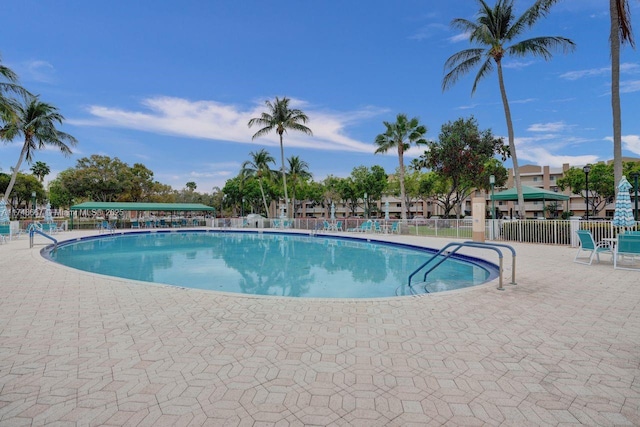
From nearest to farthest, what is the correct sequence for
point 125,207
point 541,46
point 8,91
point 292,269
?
1. point 292,269
2. point 541,46
3. point 8,91
4. point 125,207

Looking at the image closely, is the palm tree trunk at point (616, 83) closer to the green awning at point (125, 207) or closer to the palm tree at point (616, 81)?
the palm tree at point (616, 81)

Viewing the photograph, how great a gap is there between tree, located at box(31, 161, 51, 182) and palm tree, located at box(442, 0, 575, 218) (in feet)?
226

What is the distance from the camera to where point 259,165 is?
36156 mm

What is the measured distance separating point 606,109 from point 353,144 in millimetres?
25827

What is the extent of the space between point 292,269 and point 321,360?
300 inches

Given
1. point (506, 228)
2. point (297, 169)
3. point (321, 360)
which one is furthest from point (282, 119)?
point (321, 360)

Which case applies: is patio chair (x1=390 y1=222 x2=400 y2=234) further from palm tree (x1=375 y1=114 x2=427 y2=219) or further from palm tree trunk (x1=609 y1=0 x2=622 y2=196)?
palm tree trunk (x1=609 y1=0 x2=622 y2=196)

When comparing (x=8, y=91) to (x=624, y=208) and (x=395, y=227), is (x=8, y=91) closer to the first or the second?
(x=395, y=227)

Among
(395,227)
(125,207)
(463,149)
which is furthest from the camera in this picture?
(125,207)

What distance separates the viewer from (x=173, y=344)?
333 cm

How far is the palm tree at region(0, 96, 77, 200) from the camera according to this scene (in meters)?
23.2

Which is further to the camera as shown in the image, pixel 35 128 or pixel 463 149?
pixel 463 149

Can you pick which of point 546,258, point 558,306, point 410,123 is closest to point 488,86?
point 410,123

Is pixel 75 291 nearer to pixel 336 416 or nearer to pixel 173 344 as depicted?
pixel 173 344
